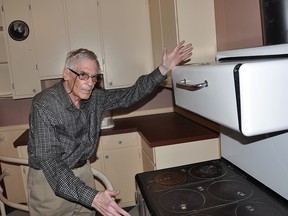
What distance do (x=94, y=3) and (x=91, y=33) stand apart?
0.27 meters

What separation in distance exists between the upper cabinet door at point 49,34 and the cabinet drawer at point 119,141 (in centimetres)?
81

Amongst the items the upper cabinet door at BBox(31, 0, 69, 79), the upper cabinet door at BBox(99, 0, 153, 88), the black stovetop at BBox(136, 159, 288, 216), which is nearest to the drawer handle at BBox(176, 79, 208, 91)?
the black stovetop at BBox(136, 159, 288, 216)

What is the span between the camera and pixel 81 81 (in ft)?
4.73

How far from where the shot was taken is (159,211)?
0.93m

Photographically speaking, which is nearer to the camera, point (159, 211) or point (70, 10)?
point (159, 211)

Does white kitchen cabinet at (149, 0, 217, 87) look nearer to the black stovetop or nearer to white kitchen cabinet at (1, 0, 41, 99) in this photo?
the black stovetop

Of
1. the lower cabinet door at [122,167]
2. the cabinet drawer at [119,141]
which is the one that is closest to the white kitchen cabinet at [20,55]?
the cabinet drawer at [119,141]

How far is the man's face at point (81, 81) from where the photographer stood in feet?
4.63

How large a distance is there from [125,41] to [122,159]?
3.64ft

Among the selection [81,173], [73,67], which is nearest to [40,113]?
[73,67]

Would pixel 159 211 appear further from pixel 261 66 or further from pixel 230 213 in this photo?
pixel 261 66

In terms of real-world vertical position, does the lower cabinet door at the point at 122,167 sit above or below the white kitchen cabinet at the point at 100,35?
below

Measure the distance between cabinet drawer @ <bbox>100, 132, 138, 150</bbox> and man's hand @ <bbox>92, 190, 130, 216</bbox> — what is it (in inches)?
57.9

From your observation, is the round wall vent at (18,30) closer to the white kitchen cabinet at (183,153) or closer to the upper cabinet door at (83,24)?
the upper cabinet door at (83,24)
